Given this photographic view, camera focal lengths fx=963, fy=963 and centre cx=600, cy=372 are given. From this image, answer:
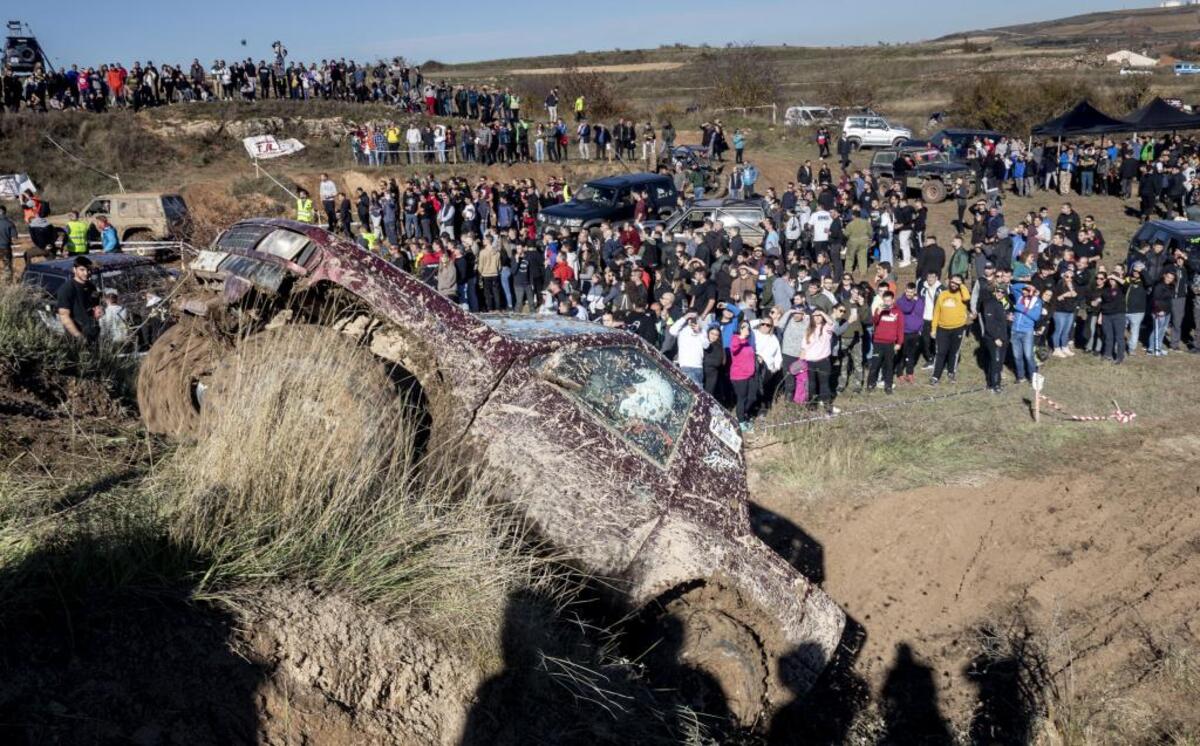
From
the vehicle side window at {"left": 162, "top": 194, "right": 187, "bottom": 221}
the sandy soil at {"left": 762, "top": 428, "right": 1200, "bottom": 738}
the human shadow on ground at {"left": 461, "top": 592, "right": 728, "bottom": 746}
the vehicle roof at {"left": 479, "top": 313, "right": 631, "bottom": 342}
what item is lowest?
the sandy soil at {"left": 762, "top": 428, "right": 1200, "bottom": 738}

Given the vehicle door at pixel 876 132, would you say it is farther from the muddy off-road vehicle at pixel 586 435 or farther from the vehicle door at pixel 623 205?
the muddy off-road vehicle at pixel 586 435

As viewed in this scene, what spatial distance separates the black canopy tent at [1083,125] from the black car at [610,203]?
1301 cm

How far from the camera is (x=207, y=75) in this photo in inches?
1464

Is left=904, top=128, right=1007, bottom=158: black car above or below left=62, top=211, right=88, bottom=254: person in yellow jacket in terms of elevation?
above

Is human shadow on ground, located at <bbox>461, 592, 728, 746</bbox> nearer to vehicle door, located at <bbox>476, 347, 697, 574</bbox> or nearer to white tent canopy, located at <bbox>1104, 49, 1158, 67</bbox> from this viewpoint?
vehicle door, located at <bbox>476, 347, 697, 574</bbox>

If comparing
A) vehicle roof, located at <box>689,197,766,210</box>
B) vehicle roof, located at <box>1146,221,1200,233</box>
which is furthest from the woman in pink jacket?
vehicle roof, located at <box>1146,221,1200,233</box>

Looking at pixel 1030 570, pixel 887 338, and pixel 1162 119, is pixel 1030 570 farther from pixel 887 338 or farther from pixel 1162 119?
pixel 1162 119

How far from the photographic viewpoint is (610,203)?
23.1 m

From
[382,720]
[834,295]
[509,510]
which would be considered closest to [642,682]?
[509,510]

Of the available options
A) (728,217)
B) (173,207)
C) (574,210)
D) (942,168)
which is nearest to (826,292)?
(728,217)

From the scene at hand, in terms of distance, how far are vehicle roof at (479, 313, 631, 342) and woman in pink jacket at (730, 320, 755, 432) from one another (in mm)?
6008

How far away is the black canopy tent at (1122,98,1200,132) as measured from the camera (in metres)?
27.3

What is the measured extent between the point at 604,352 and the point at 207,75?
37.1 m

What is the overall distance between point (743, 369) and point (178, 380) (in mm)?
7358
